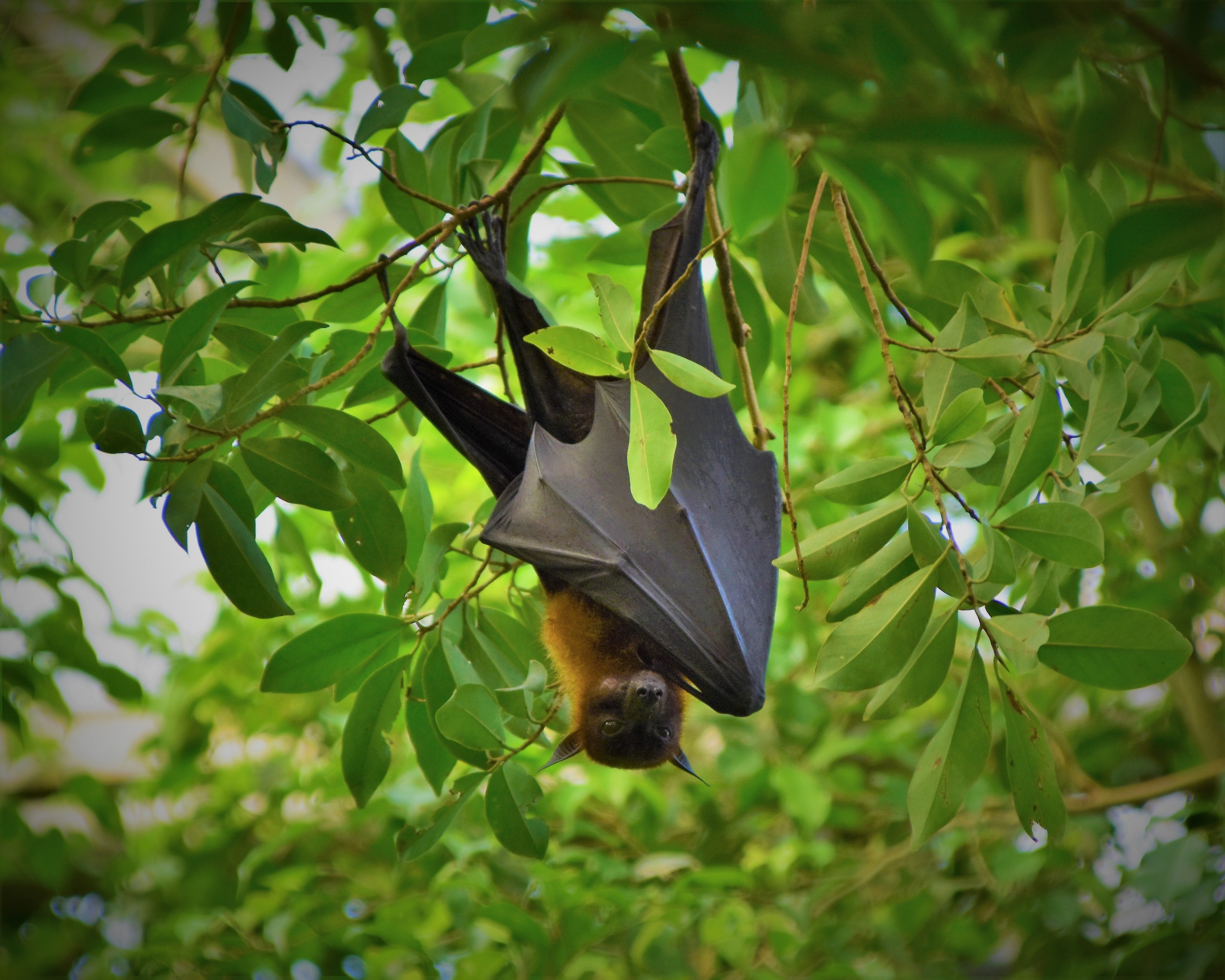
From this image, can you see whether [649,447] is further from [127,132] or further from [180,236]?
[127,132]

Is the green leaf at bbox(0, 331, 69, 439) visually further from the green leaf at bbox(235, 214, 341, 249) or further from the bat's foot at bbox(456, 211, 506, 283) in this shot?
the bat's foot at bbox(456, 211, 506, 283)

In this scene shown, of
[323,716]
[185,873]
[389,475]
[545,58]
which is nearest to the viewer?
[545,58]

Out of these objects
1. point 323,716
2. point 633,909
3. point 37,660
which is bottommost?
point 633,909

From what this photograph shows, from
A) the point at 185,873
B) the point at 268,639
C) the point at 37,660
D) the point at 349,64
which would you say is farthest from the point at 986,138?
the point at 185,873

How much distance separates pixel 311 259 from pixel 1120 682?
11.8 ft

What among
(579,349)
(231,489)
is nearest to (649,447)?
(579,349)

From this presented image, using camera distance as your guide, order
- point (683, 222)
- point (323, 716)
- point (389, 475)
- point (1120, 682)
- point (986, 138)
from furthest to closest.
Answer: point (323, 716) < point (683, 222) < point (389, 475) < point (1120, 682) < point (986, 138)

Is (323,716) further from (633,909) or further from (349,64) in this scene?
(349,64)

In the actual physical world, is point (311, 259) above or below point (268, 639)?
above

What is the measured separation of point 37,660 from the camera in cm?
312

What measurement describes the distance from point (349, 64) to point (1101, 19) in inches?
110

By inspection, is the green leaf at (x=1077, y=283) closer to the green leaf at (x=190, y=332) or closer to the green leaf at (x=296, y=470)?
the green leaf at (x=296, y=470)

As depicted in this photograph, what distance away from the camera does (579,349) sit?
1.46 m

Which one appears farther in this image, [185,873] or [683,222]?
[185,873]
